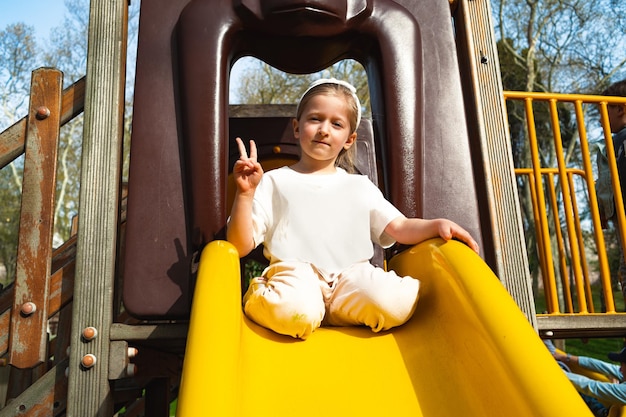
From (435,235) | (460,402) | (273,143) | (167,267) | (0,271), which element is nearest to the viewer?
(460,402)

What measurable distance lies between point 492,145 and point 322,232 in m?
0.81

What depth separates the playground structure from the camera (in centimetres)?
171

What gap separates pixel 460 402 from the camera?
1262 millimetres

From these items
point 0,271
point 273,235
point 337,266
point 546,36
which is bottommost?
point 337,266

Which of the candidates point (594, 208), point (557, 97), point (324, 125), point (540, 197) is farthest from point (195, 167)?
point (594, 208)

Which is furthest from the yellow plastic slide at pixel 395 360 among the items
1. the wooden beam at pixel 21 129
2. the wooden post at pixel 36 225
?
the wooden beam at pixel 21 129

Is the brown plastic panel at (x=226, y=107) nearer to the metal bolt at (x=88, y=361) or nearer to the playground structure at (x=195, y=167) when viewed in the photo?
the playground structure at (x=195, y=167)

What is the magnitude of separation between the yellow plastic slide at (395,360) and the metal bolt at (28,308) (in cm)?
66

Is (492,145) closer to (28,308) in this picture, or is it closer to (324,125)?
(324,125)

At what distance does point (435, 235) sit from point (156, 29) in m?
1.20

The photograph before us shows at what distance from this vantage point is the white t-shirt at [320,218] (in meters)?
1.69

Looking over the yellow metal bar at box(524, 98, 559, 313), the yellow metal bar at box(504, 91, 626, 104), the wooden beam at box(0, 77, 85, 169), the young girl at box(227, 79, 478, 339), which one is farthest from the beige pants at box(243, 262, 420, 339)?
the yellow metal bar at box(504, 91, 626, 104)

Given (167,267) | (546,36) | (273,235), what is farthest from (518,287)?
(546,36)

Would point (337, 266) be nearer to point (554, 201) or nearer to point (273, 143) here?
point (273, 143)
